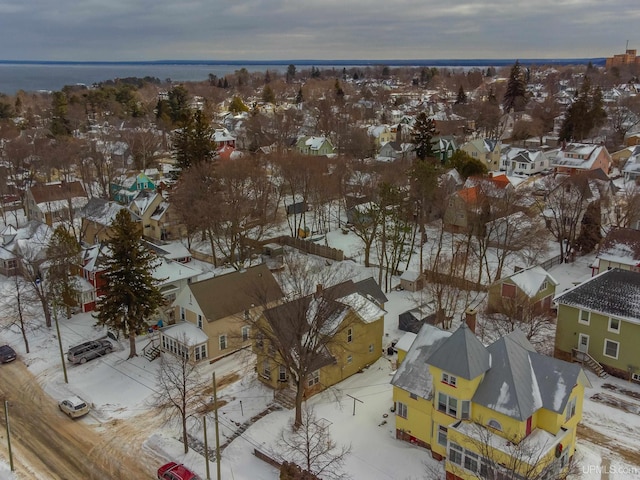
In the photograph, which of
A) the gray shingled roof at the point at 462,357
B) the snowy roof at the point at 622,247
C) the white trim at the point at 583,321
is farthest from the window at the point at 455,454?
the snowy roof at the point at 622,247

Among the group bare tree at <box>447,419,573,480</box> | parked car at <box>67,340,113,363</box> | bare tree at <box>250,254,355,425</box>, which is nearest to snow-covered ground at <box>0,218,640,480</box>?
parked car at <box>67,340,113,363</box>

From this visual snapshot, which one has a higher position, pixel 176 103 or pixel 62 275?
pixel 176 103

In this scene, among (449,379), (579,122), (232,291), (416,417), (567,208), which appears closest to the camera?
(449,379)

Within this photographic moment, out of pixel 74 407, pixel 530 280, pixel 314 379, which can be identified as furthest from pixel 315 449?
pixel 530 280

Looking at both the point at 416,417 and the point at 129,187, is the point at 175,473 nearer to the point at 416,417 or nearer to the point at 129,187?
the point at 416,417

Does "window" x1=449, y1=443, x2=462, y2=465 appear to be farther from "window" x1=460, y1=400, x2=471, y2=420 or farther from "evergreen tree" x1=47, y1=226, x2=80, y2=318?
"evergreen tree" x1=47, y1=226, x2=80, y2=318

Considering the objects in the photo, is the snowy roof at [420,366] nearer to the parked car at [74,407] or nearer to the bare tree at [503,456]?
the bare tree at [503,456]

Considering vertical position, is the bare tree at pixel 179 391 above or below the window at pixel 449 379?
below
